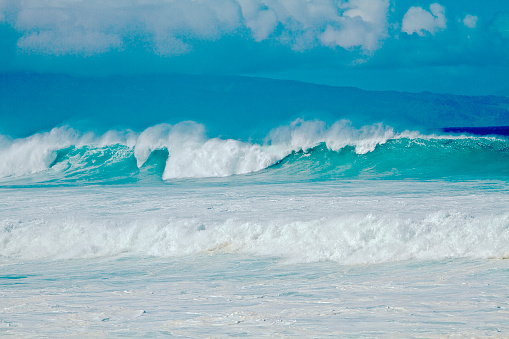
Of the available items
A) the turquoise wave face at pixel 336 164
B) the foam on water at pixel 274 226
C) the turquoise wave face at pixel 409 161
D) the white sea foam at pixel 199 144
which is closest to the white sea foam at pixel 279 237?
the foam on water at pixel 274 226

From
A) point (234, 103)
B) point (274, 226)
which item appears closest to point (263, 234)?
point (274, 226)

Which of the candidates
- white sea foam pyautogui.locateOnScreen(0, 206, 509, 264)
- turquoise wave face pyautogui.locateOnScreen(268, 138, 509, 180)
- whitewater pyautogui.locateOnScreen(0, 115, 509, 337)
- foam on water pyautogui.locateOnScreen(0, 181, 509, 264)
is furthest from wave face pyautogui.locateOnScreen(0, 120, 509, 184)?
white sea foam pyautogui.locateOnScreen(0, 206, 509, 264)

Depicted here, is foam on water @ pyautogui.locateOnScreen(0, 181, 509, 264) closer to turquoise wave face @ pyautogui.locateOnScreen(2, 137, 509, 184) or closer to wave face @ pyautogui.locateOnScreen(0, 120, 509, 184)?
turquoise wave face @ pyautogui.locateOnScreen(2, 137, 509, 184)

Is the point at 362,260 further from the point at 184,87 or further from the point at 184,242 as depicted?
the point at 184,87

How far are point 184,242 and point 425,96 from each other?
4148cm

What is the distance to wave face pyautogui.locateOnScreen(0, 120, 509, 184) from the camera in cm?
1535

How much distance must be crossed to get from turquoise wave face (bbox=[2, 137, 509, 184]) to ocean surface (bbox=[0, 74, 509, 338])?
0.23 ft

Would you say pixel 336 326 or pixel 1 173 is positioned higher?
pixel 1 173

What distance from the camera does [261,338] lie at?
14.0 ft

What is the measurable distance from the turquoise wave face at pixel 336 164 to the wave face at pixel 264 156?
1.0 inches

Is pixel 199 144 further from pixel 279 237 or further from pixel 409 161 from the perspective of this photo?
pixel 279 237

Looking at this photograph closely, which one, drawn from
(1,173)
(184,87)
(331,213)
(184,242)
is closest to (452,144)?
(331,213)

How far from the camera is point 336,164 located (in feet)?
52.4

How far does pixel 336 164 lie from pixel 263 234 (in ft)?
28.1
